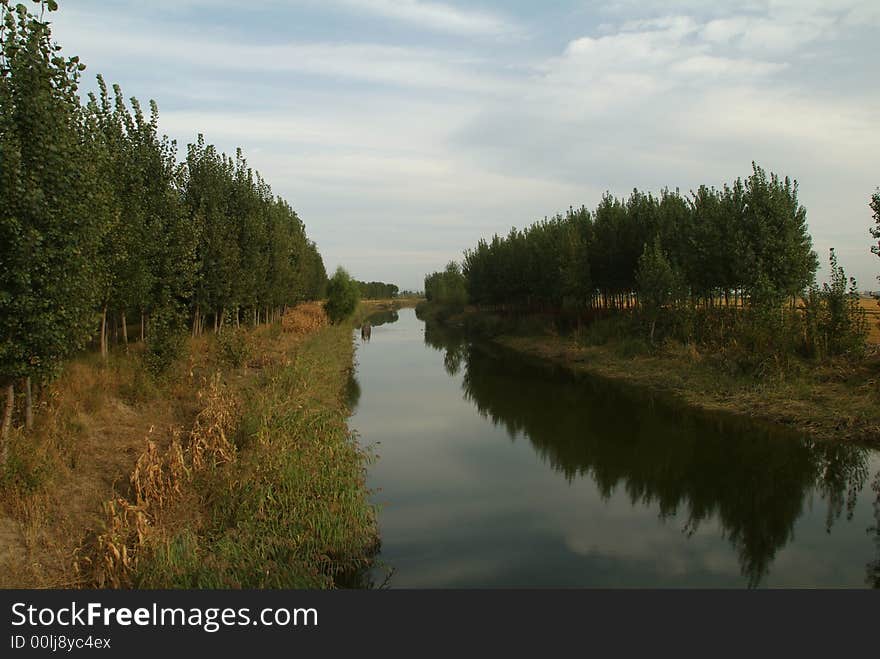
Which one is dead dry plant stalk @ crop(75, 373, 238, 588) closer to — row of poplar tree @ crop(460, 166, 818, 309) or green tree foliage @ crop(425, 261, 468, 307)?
row of poplar tree @ crop(460, 166, 818, 309)

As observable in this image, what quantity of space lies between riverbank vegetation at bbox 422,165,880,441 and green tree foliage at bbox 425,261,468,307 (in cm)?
3626

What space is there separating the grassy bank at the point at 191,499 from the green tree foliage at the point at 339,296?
31.0m

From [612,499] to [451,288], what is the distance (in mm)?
72562

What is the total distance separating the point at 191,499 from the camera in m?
8.92

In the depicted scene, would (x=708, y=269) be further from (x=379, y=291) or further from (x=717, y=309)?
(x=379, y=291)

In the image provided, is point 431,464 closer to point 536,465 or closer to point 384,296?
point 536,465

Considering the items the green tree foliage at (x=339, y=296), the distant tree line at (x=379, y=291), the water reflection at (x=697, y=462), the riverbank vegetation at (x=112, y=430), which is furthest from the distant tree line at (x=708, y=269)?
the distant tree line at (x=379, y=291)

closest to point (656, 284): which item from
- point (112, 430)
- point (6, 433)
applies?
point (112, 430)

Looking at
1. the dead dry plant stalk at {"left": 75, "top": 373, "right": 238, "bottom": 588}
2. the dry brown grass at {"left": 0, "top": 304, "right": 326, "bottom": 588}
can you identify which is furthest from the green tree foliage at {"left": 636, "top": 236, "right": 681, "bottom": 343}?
the dead dry plant stalk at {"left": 75, "top": 373, "right": 238, "bottom": 588}

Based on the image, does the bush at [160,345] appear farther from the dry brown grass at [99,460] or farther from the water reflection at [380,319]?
the water reflection at [380,319]

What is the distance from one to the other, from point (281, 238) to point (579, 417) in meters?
18.6

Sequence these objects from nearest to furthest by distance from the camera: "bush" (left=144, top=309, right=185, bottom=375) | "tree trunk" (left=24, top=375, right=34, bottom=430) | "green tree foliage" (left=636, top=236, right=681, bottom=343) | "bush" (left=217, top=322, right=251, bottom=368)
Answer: "tree trunk" (left=24, top=375, right=34, bottom=430) < "bush" (left=144, top=309, right=185, bottom=375) < "bush" (left=217, top=322, right=251, bottom=368) < "green tree foliage" (left=636, top=236, right=681, bottom=343)

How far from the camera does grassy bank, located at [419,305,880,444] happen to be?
1567 cm

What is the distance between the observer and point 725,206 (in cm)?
2478
